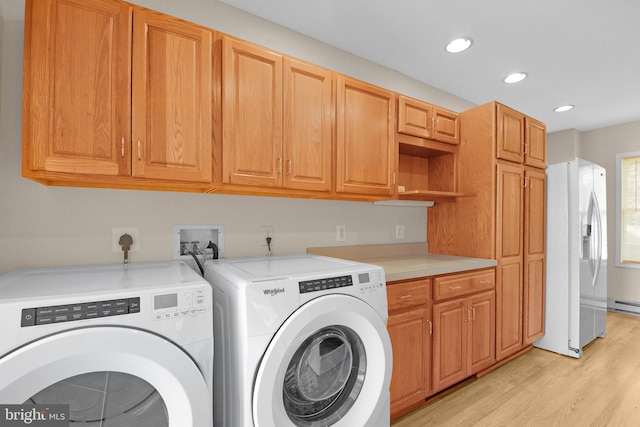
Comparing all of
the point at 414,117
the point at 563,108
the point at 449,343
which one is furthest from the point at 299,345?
the point at 563,108

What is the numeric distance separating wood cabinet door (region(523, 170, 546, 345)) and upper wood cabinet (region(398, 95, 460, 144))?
818 mm

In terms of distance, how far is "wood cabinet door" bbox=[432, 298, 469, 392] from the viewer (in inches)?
77.4

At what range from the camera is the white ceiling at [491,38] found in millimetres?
1846

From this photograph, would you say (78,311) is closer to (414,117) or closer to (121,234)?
(121,234)

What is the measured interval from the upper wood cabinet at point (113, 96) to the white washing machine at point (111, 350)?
0.49m

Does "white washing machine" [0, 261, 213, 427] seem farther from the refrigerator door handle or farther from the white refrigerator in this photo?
the refrigerator door handle

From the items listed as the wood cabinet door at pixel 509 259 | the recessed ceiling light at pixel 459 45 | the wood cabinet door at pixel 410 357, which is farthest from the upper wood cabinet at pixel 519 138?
the wood cabinet door at pixel 410 357

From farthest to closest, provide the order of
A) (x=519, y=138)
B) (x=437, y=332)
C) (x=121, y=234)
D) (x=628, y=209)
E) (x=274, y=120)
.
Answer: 1. (x=628, y=209)
2. (x=519, y=138)
3. (x=437, y=332)
4. (x=274, y=120)
5. (x=121, y=234)

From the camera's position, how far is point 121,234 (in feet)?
5.11

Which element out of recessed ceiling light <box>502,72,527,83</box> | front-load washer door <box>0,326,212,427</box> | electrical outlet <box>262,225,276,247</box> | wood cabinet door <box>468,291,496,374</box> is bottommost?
wood cabinet door <box>468,291,496,374</box>

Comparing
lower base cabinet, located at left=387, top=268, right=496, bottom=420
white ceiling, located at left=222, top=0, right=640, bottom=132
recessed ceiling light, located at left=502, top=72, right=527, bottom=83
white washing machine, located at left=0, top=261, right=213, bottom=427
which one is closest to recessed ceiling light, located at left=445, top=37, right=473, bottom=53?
white ceiling, located at left=222, top=0, right=640, bottom=132

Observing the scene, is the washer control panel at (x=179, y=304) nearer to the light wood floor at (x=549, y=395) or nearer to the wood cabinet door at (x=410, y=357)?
the wood cabinet door at (x=410, y=357)

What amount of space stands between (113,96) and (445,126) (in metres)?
2.30

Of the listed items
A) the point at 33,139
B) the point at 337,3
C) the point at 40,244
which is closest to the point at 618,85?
the point at 337,3
